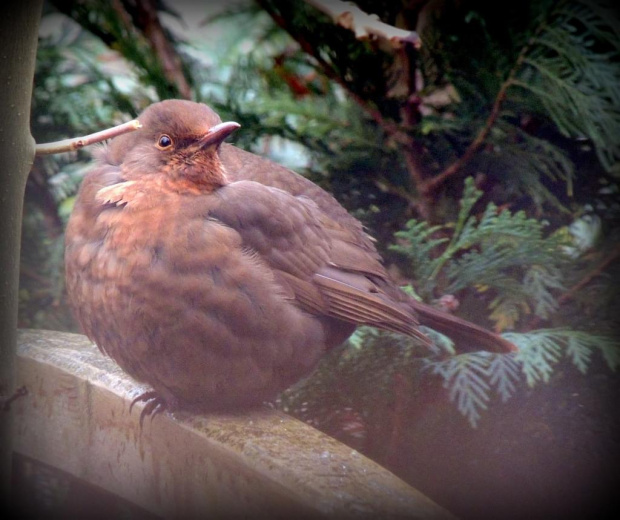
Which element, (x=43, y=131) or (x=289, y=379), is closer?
(x=289, y=379)

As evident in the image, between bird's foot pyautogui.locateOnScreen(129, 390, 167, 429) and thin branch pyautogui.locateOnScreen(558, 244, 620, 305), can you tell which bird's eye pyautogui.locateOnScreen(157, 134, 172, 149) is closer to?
bird's foot pyautogui.locateOnScreen(129, 390, 167, 429)

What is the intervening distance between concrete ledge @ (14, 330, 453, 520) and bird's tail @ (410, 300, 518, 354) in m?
0.19

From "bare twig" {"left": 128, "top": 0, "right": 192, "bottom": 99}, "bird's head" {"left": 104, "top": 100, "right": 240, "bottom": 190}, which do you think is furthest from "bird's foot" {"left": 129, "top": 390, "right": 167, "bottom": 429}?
"bare twig" {"left": 128, "top": 0, "right": 192, "bottom": 99}

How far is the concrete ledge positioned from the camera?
870 millimetres

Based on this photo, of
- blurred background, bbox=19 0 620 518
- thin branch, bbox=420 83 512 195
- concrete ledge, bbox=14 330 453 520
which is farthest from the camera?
thin branch, bbox=420 83 512 195

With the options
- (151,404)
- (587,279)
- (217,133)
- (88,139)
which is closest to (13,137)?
Answer: (88,139)

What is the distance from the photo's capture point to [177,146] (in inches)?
37.9

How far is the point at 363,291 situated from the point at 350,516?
0.27m

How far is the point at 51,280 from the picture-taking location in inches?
45.6

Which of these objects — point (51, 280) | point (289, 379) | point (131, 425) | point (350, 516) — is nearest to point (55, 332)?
point (51, 280)

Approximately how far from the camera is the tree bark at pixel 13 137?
2.95 feet

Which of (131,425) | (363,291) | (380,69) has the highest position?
(380,69)

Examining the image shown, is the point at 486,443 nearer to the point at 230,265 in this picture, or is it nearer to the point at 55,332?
the point at 230,265

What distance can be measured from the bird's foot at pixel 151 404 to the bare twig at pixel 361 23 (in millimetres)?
502
